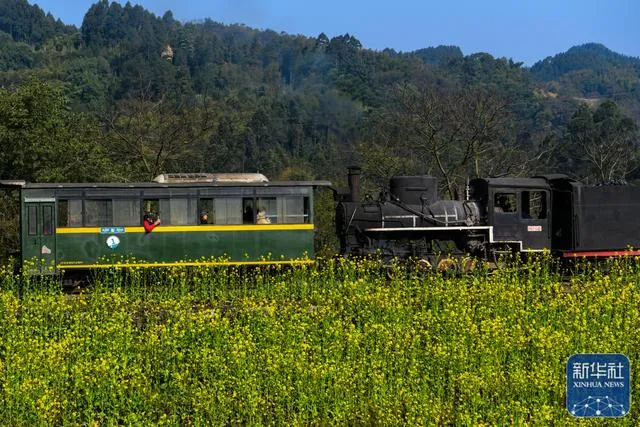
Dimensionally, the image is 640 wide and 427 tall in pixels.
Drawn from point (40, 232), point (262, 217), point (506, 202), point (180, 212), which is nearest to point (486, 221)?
point (506, 202)

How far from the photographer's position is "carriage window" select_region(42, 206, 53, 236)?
778 inches

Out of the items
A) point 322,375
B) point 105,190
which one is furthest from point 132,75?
point 322,375

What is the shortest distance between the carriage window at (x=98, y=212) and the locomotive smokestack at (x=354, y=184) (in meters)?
7.26

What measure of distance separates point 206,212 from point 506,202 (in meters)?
9.49

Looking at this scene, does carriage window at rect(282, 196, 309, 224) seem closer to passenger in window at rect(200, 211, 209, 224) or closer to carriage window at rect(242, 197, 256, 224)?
carriage window at rect(242, 197, 256, 224)

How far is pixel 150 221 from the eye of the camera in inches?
792

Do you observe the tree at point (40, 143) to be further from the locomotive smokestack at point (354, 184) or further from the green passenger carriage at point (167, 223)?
the locomotive smokestack at point (354, 184)

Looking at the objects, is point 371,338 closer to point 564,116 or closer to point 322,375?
point 322,375

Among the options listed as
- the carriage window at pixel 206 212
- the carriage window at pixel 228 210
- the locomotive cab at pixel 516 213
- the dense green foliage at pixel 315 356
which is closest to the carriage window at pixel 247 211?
the carriage window at pixel 228 210

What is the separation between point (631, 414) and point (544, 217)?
41.1 feet

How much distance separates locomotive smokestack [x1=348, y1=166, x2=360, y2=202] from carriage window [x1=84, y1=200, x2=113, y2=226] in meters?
7.26

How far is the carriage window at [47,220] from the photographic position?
19766 millimetres

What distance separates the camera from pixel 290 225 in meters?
20.8

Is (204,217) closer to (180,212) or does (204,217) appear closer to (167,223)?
(180,212)
